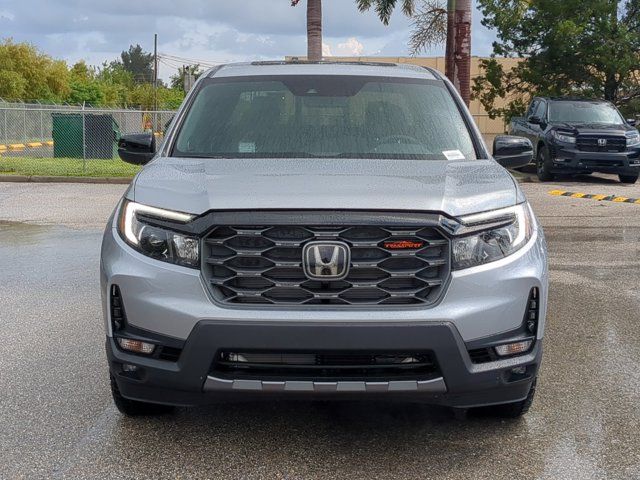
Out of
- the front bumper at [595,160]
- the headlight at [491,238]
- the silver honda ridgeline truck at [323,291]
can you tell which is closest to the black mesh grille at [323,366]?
the silver honda ridgeline truck at [323,291]

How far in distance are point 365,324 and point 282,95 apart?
2115 millimetres

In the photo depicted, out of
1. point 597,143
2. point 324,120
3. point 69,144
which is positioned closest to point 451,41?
point 597,143

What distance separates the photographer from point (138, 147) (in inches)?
222

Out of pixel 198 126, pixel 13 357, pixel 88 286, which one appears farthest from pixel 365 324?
pixel 88 286

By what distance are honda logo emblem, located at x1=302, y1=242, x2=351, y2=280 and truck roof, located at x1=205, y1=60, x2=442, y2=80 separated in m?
2.08

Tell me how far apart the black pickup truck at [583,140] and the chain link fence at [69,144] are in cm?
833

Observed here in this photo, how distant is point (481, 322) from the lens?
3727 millimetres

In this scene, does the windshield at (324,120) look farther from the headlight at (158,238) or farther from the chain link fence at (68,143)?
the chain link fence at (68,143)

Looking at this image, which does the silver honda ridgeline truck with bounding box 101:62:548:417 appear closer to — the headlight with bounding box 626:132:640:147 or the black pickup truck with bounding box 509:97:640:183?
the black pickup truck with bounding box 509:97:640:183

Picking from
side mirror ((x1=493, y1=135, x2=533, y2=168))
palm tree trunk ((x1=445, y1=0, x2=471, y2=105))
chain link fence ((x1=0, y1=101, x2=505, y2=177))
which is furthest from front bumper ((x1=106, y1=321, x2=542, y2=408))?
palm tree trunk ((x1=445, y1=0, x2=471, y2=105))

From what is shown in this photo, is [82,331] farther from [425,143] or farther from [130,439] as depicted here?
[425,143]

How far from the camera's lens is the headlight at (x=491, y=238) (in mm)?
3783

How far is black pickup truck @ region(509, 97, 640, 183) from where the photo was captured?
61.9 ft

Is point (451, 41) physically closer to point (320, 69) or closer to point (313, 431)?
point (320, 69)
